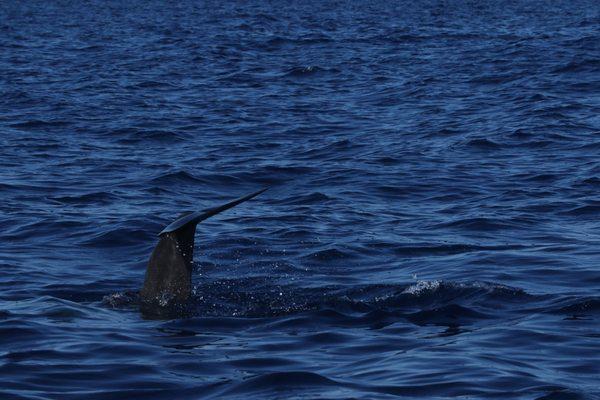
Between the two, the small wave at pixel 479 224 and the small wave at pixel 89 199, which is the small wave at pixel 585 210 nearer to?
the small wave at pixel 479 224

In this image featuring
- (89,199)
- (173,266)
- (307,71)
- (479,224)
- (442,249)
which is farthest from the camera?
(307,71)

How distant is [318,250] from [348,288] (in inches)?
85.5

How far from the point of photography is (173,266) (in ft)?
36.7

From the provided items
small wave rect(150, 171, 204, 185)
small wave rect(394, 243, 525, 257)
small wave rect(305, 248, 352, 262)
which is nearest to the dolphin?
small wave rect(305, 248, 352, 262)

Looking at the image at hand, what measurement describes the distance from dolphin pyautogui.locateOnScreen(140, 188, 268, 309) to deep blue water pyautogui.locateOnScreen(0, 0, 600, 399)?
25cm

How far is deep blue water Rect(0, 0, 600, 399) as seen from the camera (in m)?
10.0

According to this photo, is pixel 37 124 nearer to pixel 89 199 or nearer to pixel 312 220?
pixel 89 199

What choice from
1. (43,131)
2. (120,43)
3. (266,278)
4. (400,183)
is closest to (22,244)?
(266,278)

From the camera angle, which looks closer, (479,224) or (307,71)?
(479,224)

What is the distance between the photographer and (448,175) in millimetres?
19797

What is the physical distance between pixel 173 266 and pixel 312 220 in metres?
5.71

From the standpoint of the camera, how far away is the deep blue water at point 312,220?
394 inches

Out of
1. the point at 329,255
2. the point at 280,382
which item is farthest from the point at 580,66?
the point at 280,382

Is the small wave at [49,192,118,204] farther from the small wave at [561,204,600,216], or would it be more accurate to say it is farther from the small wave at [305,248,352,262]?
the small wave at [561,204,600,216]
